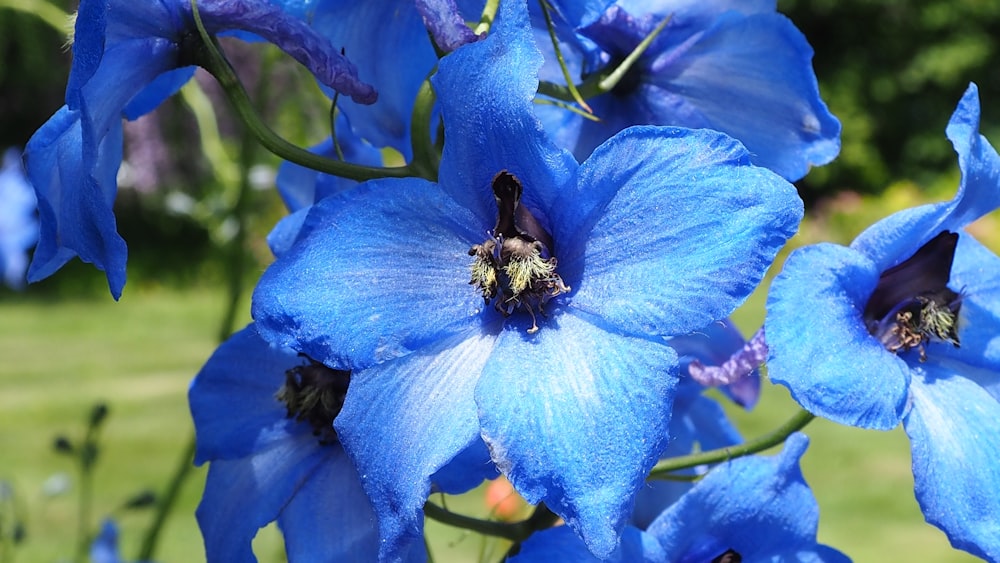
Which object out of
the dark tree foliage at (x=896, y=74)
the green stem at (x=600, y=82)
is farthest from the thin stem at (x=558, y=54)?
the dark tree foliage at (x=896, y=74)

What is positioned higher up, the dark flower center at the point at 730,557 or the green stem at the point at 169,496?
the dark flower center at the point at 730,557

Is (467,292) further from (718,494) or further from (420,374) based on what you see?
(718,494)

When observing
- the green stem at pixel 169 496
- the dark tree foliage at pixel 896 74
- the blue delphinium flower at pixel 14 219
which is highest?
the green stem at pixel 169 496

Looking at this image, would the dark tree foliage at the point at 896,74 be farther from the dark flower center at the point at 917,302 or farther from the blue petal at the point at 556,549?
the blue petal at the point at 556,549

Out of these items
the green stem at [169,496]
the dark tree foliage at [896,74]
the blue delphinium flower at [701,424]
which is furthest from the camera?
the dark tree foliage at [896,74]

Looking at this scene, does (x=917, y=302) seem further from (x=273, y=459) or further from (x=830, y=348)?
(x=273, y=459)

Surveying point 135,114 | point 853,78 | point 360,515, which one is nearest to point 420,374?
point 360,515

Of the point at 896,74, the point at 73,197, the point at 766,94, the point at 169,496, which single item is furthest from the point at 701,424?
the point at 896,74

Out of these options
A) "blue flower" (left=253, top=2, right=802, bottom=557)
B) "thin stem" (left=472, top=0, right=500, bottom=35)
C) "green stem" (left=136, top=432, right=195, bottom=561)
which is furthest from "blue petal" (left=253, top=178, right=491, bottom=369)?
"green stem" (left=136, top=432, right=195, bottom=561)
